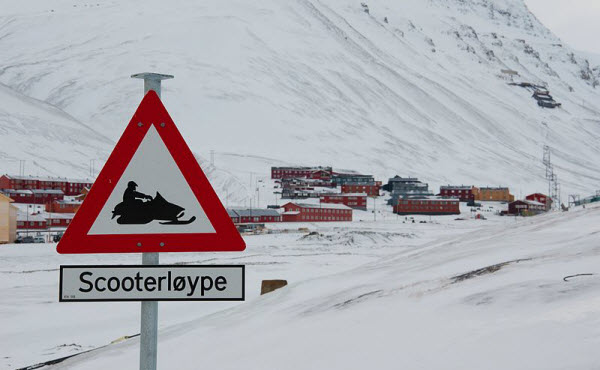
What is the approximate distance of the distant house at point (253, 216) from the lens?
283 feet

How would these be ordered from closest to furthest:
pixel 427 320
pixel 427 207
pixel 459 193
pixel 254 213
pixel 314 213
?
pixel 427 320
pixel 254 213
pixel 314 213
pixel 427 207
pixel 459 193

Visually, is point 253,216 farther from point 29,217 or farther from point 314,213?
point 29,217

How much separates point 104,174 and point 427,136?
19400 centimetres

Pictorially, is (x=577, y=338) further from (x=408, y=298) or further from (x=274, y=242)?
(x=274, y=242)

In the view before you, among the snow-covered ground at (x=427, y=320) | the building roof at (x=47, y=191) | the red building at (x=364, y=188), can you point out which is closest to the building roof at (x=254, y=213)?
the building roof at (x=47, y=191)

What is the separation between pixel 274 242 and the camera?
65.1m

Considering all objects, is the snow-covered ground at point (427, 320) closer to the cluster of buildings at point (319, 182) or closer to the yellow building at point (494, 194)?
the cluster of buildings at point (319, 182)

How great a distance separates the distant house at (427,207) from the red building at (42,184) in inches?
1981

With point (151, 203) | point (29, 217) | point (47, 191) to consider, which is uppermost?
point (47, 191)

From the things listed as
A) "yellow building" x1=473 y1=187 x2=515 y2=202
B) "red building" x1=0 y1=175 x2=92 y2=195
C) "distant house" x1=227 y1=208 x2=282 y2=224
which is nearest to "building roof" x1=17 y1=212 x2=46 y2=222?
"red building" x1=0 y1=175 x2=92 y2=195

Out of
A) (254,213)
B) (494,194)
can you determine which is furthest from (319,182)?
(254,213)

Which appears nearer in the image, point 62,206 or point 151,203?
point 151,203

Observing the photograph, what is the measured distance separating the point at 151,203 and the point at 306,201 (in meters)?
107

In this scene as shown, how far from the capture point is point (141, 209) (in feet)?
11.4
